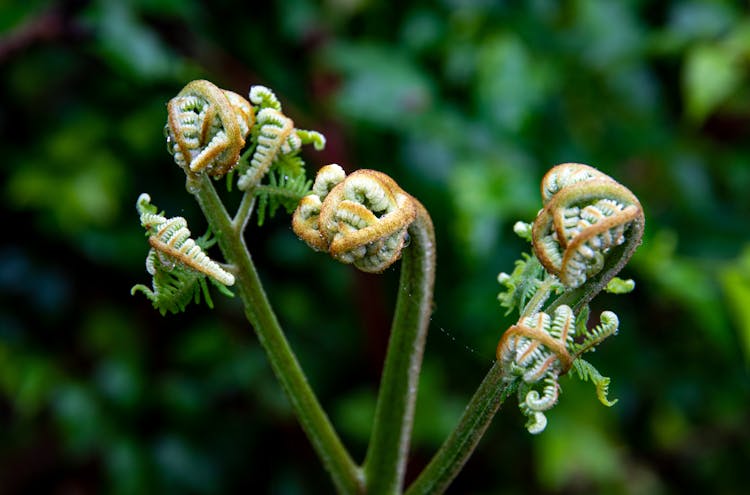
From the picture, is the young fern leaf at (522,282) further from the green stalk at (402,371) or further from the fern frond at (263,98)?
the fern frond at (263,98)

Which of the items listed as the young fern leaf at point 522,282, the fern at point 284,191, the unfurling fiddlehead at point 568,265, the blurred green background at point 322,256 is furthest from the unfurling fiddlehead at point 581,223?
the blurred green background at point 322,256

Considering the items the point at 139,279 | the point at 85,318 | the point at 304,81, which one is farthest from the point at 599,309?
the point at 85,318

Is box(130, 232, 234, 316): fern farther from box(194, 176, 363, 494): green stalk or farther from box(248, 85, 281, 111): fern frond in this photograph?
box(248, 85, 281, 111): fern frond

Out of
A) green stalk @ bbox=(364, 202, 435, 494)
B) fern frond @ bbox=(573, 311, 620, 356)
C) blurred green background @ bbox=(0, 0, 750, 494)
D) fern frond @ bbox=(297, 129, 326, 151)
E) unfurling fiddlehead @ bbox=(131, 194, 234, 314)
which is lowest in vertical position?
blurred green background @ bbox=(0, 0, 750, 494)

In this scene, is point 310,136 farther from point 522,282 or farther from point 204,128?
point 522,282

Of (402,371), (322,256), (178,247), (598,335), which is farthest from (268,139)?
(322,256)

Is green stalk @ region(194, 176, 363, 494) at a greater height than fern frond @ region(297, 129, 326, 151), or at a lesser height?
lesser

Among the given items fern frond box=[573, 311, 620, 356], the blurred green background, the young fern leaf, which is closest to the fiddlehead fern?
the young fern leaf
